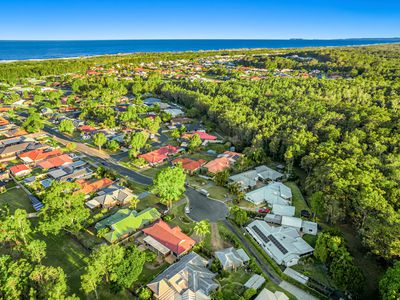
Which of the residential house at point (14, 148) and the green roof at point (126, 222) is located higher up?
the residential house at point (14, 148)

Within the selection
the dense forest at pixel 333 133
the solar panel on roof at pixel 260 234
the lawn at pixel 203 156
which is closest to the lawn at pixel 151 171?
the lawn at pixel 203 156

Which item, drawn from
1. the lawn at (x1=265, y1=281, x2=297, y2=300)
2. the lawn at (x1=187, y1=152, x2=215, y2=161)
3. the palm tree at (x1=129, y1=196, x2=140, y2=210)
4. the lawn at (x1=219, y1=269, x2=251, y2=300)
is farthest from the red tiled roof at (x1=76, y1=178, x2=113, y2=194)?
the lawn at (x1=265, y1=281, x2=297, y2=300)

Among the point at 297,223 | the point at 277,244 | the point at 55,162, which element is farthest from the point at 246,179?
the point at 55,162

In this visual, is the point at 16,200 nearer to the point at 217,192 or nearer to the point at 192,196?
the point at 192,196

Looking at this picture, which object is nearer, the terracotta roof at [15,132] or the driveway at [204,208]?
the driveway at [204,208]

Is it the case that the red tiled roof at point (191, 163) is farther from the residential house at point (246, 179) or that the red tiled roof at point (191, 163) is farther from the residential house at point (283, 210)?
the residential house at point (283, 210)

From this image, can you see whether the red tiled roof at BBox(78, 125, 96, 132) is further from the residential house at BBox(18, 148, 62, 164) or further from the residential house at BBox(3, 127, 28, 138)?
the residential house at BBox(18, 148, 62, 164)

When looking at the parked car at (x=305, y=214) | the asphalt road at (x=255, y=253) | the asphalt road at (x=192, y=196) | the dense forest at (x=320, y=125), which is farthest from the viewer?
the parked car at (x=305, y=214)
